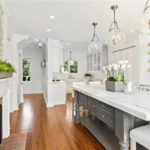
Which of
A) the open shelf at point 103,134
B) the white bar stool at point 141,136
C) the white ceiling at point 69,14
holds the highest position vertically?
the white ceiling at point 69,14

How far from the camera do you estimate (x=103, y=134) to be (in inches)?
92.2

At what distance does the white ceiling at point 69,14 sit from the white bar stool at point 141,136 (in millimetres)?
2191

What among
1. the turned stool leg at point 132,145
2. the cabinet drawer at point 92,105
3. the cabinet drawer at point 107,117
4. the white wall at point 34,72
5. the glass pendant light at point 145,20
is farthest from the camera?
the white wall at point 34,72

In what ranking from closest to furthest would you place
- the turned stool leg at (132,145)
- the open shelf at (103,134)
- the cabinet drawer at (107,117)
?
the turned stool leg at (132,145) < the cabinet drawer at (107,117) < the open shelf at (103,134)

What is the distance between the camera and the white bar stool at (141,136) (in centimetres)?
120

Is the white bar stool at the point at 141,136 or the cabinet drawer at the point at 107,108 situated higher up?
the cabinet drawer at the point at 107,108

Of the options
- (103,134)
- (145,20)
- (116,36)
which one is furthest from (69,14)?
(103,134)

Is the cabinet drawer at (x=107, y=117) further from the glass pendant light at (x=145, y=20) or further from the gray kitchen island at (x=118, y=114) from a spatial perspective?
the glass pendant light at (x=145, y=20)

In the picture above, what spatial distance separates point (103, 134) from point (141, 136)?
1.21 metres

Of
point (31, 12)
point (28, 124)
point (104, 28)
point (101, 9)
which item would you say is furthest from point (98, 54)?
point (28, 124)

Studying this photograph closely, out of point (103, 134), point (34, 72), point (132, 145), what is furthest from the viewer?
point (34, 72)

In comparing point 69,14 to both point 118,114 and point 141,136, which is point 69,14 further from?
point 141,136

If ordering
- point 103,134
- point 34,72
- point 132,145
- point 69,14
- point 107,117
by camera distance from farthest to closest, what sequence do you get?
point 34,72 → point 69,14 → point 103,134 → point 107,117 → point 132,145

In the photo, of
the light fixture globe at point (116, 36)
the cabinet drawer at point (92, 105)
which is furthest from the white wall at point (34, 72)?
the cabinet drawer at point (92, 105)
